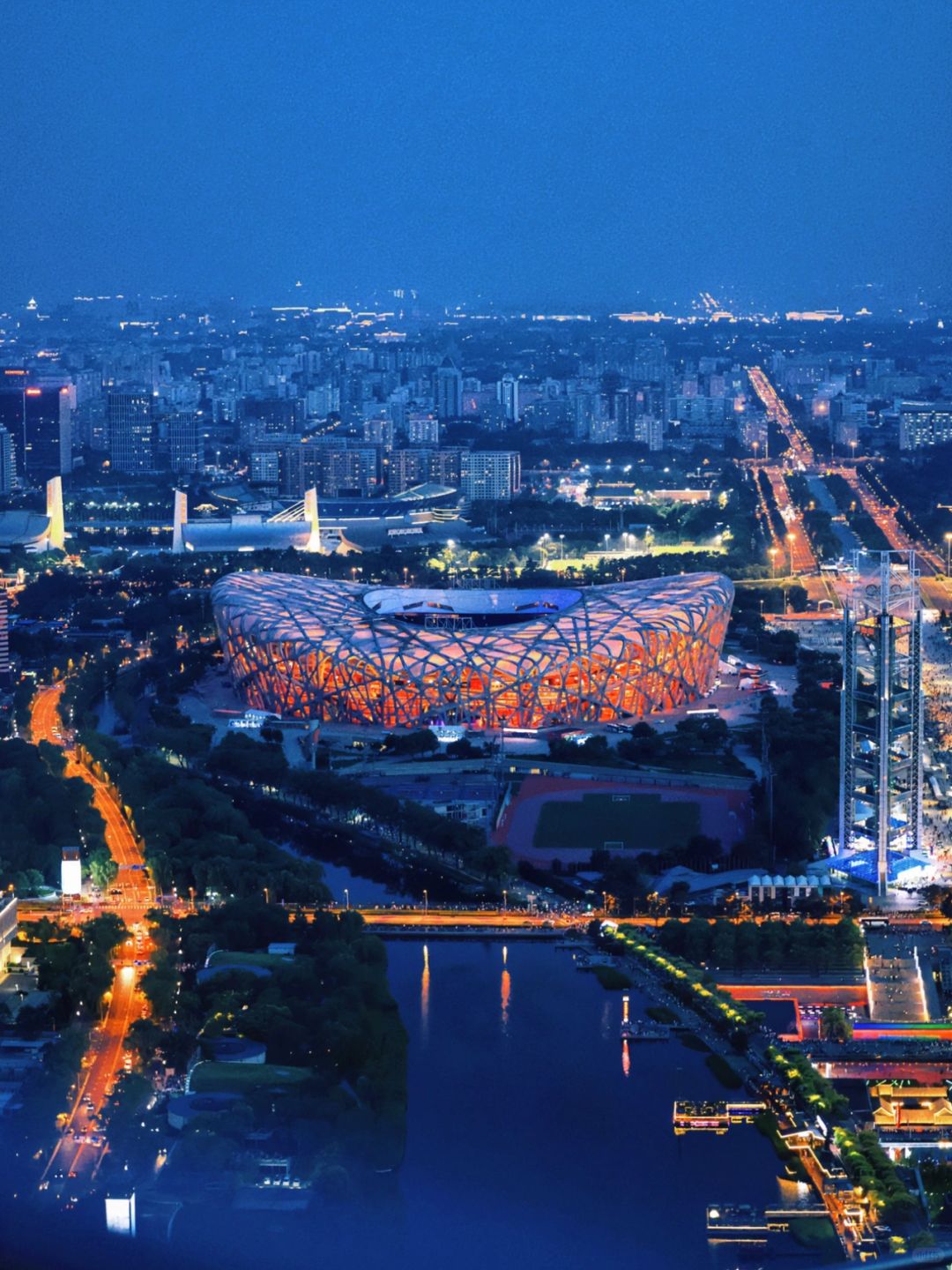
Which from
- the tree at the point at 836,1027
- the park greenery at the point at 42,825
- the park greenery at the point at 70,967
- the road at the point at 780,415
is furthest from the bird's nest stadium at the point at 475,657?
the road at the point at 780,415

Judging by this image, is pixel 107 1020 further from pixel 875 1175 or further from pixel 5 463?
pixel 5 463

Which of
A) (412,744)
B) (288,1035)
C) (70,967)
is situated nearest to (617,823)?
(412,744)

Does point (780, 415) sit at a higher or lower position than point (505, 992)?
higher

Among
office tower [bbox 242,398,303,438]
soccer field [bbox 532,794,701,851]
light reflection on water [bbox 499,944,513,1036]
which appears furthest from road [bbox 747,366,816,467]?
light reflection on water [bbox 499,944,513,1036]

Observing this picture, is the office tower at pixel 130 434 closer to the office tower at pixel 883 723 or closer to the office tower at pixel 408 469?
the office tower at pixel 408 469

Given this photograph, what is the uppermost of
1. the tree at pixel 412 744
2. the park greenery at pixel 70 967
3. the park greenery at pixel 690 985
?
the tree at pixel 412 744
